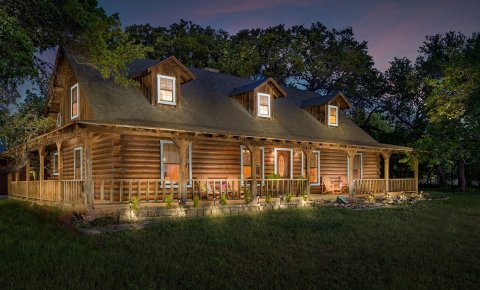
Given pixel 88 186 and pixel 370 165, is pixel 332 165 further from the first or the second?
pixel 88 186

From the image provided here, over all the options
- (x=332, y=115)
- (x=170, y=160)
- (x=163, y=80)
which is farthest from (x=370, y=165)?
(x=163, y=80)

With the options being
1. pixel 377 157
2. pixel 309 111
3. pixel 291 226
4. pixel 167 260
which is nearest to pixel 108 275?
pixel 167 260

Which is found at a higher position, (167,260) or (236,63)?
(236,63)

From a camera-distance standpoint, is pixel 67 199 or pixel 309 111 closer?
pixel 67 199

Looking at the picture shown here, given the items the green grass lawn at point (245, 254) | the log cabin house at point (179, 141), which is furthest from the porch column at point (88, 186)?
the green grass lawn at point (245, 254)

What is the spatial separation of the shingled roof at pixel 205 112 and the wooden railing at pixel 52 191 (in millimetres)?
2717

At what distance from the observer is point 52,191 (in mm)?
17547

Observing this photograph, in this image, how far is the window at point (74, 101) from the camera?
65.0 ft

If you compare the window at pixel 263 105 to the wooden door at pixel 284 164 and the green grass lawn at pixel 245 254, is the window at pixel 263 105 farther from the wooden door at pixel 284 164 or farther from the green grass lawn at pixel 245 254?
the green grass lawn at pixel 245 254

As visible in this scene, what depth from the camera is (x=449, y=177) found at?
51781 mm

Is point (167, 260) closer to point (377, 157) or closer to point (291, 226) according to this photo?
point (291, 226)

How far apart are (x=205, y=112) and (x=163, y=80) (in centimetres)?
268

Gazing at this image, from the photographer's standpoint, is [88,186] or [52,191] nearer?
[88,186]

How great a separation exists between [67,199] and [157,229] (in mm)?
5212
